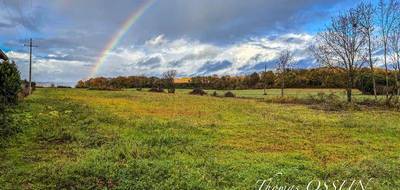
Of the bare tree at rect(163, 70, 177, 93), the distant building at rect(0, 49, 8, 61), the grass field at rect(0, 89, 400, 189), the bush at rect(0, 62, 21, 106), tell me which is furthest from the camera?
the bare tree at rect(163, 70, 177, 93)

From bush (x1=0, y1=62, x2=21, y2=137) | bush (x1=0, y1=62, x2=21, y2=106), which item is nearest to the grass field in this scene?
bush (x1=0, y1=62, x2=21, y2=137)

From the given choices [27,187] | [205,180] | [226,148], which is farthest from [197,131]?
[27,187]

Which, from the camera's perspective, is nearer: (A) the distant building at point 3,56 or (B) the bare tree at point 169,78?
(A) the distant building at point 3,56

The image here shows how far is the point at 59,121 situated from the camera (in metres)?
22.4

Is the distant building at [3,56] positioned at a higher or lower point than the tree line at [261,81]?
higher

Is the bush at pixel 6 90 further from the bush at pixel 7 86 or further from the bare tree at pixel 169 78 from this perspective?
the bare tree at pixel 169 78

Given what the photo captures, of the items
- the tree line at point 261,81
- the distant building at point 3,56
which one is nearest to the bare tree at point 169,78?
the tree line at point 261,81

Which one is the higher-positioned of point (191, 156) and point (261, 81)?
point (261, 81)

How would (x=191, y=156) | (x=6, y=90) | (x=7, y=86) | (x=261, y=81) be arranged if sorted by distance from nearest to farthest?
(x=191, y=156) → (x=7, y=86) → (x=6, y=90) → (x=261, y=81)

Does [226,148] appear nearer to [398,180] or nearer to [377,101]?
[398,180]

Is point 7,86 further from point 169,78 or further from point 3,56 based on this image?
point 169,78

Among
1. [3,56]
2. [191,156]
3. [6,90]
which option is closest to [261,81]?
[3,56]

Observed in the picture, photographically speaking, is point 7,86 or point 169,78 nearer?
point 7,86

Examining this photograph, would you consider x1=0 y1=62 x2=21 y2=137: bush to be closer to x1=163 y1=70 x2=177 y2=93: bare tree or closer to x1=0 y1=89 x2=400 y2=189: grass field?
x1=0 y1=89 x2=400 y2=189: grass field
